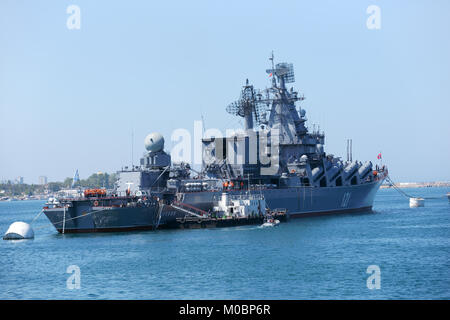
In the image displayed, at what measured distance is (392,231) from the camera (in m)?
58.5

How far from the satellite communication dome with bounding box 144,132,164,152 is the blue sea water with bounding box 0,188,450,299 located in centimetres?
1243

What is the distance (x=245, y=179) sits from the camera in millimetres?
75125

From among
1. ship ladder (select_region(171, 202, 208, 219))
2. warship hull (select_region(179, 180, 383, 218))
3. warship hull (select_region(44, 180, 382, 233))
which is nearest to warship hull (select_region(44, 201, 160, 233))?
warship hull (select_region(44, 180, 382, 233))

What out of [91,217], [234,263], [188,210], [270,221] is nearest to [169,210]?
[188,210]

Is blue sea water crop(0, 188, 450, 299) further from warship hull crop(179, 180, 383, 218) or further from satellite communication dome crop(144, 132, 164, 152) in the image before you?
satellite communication dome crop(144, 132, 164, 152)

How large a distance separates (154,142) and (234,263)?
105 ft

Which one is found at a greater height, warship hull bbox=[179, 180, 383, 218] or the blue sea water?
warship hull bbox=[179, 180, 383, 218]

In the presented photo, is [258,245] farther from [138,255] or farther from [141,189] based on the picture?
[141,189]

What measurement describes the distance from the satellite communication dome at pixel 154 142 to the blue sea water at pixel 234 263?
1243cm

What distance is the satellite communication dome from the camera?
226 feet

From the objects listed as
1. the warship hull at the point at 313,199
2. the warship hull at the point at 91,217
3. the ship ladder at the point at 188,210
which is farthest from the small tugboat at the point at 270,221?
the warship hull at the point at 91,217

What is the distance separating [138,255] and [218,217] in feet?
71.5

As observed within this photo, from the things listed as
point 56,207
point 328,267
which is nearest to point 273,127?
point 56,207

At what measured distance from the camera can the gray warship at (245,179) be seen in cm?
5988
